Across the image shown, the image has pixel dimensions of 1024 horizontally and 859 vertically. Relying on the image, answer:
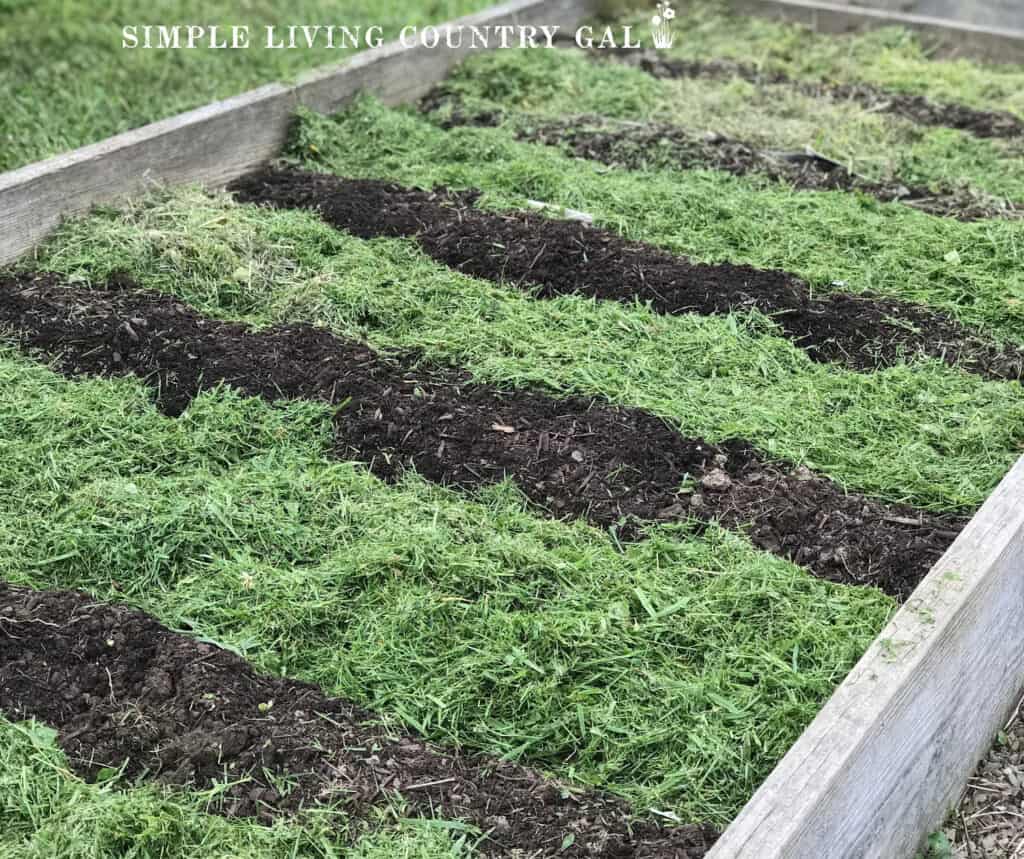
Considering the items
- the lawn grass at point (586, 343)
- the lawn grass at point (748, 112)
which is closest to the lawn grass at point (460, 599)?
the lawn grass at point (586, 343)

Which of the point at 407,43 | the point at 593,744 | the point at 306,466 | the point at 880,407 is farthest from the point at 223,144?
the point at 593,744

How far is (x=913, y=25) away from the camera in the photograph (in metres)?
8.12

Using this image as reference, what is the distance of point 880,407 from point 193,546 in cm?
231

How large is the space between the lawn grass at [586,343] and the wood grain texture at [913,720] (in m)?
0.58

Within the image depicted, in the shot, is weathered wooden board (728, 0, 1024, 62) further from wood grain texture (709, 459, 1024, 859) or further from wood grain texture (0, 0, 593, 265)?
wood grain texture (709, 459, 1024, 859)

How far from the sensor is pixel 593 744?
2914 mm

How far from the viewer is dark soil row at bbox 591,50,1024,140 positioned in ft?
22.1

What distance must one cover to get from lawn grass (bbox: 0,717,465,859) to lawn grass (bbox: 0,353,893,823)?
38cm

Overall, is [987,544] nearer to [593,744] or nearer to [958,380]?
[593,744]

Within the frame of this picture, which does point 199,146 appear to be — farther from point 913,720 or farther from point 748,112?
point 913,720

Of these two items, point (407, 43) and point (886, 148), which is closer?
point (886, 148)

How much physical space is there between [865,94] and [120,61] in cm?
458

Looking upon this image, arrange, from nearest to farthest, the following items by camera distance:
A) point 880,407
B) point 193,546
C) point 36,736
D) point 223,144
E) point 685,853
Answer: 1. point 685,853
2. point 36,736
3. point 193,546
4. point 880,407
5. point 223,144

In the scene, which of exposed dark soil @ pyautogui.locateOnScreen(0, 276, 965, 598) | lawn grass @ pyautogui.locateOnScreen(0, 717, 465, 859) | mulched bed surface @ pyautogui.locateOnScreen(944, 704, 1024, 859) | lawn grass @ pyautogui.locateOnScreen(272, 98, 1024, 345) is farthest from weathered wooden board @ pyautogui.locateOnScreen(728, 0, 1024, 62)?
lawn grass @ pyautogui.locateOnScreen(0, 717, 465, 859)
